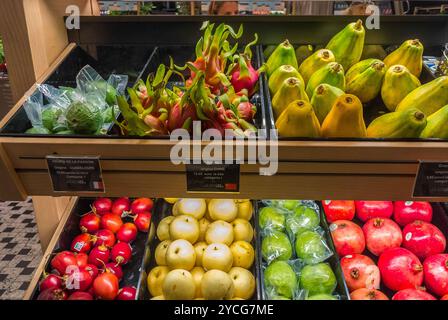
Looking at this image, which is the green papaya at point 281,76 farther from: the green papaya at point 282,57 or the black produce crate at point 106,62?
the black produce crate at point 106,62

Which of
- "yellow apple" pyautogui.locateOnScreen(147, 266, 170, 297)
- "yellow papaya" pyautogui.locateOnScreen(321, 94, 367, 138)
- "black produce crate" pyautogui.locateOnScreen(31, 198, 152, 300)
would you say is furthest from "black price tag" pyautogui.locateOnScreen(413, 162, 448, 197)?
"black produce crate" pyautogui.locateOnScreen(31, 198, 152, 300)

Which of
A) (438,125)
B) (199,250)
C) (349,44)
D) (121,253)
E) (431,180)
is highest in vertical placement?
(349,44)

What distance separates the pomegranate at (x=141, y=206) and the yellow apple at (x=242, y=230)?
44cm

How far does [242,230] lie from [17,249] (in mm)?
1620

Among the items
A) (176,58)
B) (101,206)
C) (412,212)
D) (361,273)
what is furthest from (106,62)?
(412,212)

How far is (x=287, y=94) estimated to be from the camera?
109cm

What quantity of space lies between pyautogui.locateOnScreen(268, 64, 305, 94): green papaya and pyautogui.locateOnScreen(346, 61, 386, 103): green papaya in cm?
15

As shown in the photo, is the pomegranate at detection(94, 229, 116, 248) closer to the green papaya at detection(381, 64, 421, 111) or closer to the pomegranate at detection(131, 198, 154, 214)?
the pomegranate at detection(131, 198, 154, 214)

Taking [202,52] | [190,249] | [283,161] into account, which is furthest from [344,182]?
[190,249]

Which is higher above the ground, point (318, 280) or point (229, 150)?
point (229, 150)

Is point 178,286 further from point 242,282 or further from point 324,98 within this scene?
point 324,98

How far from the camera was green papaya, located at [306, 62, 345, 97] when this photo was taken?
3.72 feet

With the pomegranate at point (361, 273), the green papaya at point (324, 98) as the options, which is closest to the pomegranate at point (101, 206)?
the pomegranate at point (361, 273)
